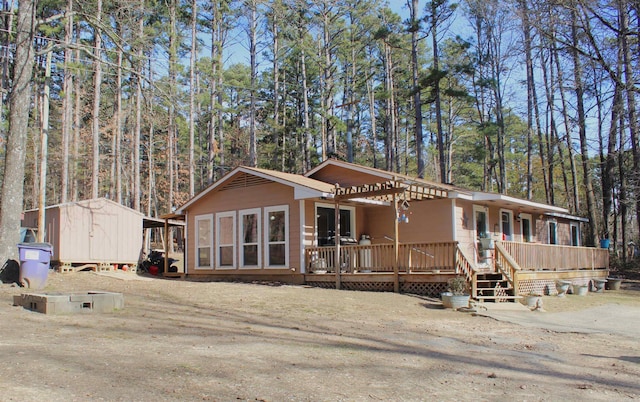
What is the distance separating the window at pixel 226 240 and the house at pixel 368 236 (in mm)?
36

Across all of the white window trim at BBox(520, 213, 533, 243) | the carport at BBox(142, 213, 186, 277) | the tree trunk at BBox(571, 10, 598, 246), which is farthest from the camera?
the tree trunk at BBox(571, 10, 598, 246)

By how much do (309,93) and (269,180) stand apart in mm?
22526

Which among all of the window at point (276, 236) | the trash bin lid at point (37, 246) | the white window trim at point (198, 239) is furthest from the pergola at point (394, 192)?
the trash bin lid at point (37, 246)

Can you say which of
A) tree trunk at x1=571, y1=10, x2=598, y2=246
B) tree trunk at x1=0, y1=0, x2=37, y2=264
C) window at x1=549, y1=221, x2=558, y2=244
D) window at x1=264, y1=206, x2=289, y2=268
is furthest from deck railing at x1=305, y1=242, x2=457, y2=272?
tree trunk at x1=571, y1=10, x2=598, y2=246

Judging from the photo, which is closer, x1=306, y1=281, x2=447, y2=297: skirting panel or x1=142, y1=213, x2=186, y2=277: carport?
x1=306, y1=281, x2=447, y2=297: skirting panel

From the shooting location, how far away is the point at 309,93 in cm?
3800

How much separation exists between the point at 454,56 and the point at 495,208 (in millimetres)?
16971

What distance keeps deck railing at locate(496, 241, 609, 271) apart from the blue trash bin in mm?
10999

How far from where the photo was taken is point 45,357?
542cm

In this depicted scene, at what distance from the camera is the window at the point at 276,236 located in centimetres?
1612

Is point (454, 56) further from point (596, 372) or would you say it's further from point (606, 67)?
point (596, 372)

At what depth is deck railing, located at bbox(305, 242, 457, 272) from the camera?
1338cm

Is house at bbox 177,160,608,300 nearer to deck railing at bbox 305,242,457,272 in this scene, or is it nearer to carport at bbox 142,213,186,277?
deck railing at bbox 305,242,457,272

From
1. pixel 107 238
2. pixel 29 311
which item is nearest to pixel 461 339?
pixel 29 311
